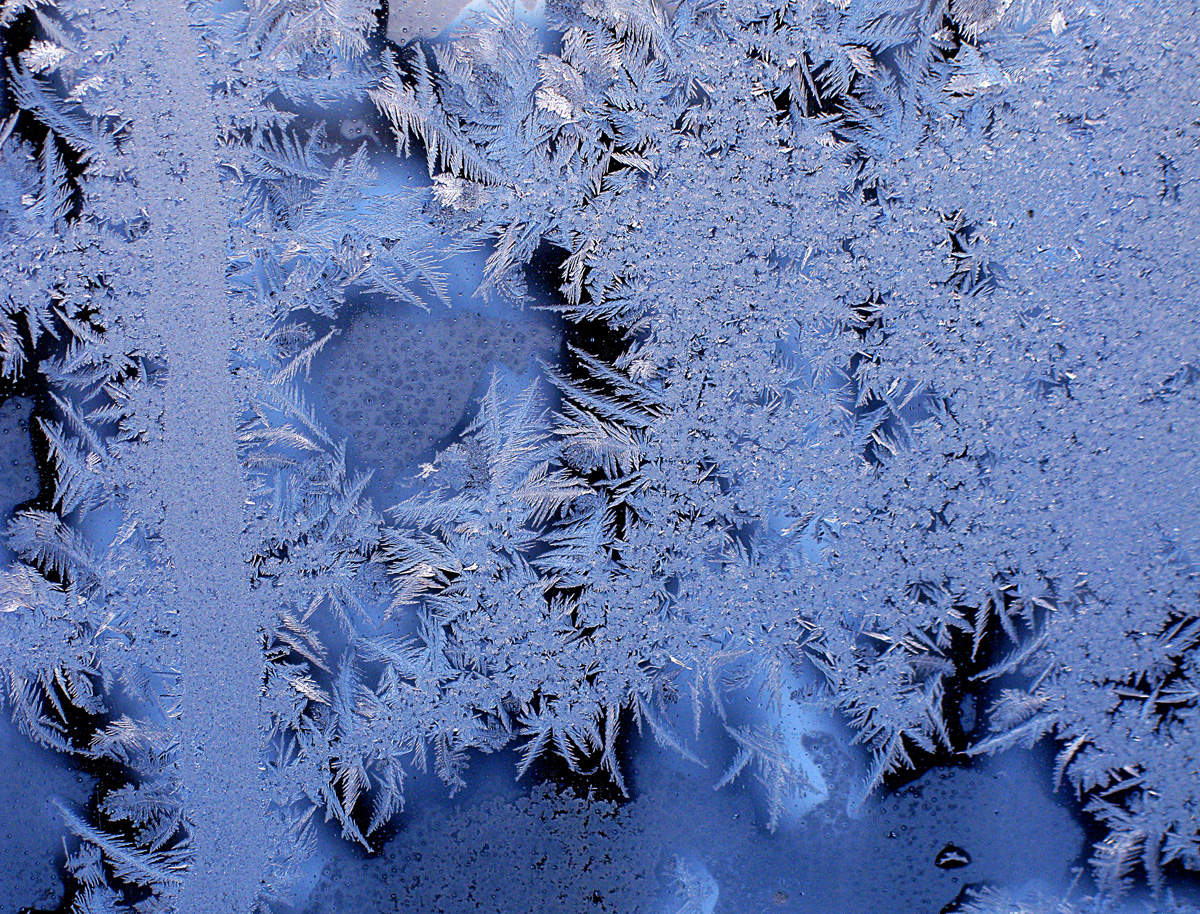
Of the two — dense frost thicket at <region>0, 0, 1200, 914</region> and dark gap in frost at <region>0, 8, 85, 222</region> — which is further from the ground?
dark gap in frost at <region>0, 8, 85, 222</region>

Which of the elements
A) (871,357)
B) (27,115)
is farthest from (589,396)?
(27,115)

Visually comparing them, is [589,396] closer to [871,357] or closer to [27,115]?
[871,357]

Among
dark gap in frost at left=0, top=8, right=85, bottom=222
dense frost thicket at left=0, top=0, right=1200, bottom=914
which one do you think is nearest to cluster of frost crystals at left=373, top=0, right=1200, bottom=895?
dense frost thicket at left=0, top=0, right=1200, bottom=914

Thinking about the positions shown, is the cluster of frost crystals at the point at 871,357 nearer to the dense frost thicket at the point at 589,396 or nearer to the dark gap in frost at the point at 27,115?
the dense frost thicket at the point at 589,396

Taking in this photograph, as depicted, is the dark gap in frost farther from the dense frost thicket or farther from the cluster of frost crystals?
the cluster of frost crystals

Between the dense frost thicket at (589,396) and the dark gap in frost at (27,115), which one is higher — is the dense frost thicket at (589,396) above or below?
below

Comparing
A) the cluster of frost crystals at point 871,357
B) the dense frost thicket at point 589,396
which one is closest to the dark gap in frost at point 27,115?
the dense frost thicket at point 589,396

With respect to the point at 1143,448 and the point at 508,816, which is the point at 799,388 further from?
the point at 508,816

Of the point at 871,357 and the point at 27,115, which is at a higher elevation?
the point at 27,115
